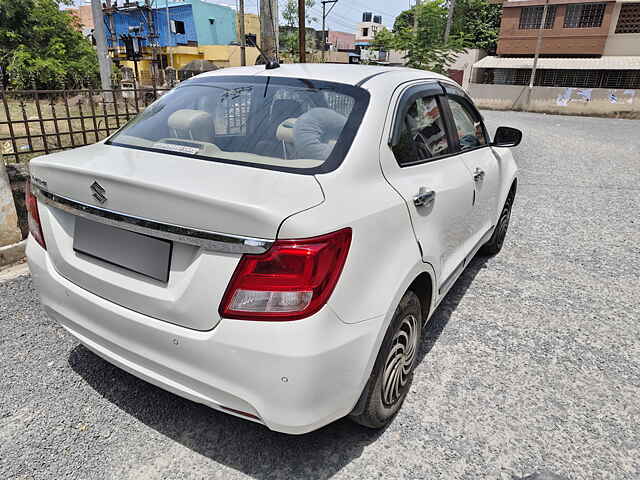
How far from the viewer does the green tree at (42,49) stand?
26.0 meters

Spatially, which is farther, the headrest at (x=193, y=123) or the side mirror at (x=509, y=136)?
the side mirror at (x=509, y=136)

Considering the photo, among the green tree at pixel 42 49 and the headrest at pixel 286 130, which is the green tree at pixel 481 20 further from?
the headrest at pixel 286 130

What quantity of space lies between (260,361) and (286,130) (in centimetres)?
114

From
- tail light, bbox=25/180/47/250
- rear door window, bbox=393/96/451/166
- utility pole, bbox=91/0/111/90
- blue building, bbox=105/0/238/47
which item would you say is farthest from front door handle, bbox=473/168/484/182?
blue building, bbox=105/0/238/47

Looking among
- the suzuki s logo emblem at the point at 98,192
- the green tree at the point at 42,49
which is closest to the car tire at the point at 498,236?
the suzuki s logo emblem at the point at 98,192

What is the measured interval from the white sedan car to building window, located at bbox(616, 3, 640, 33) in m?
37.4

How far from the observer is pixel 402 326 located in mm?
2262

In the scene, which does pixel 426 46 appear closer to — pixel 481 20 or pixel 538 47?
pixel 538 47

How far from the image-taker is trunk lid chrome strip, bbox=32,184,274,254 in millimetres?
1599

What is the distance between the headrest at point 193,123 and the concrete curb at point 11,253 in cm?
241

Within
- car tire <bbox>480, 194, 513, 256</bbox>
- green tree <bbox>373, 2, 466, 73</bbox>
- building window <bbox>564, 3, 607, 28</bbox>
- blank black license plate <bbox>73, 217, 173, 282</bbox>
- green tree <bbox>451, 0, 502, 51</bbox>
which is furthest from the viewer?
green tree <bbox>451, 0, 502, 51</bbox>

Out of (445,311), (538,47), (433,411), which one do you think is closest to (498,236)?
(445,311)

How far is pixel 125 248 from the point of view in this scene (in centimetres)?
188

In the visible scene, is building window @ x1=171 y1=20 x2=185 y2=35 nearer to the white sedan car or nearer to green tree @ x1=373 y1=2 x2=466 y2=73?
green tree @ x1=373 y1=2 x2=466 y2=73
